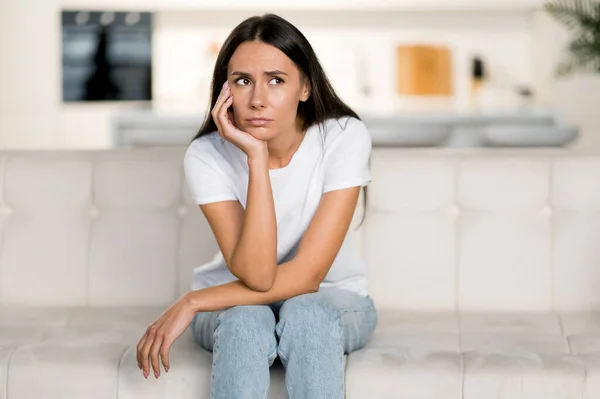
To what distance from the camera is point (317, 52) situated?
7477 millimetres

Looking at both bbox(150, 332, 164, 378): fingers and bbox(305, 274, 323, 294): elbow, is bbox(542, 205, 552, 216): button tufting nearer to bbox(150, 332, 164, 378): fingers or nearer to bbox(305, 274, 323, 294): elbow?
bbox(305, 274, 323, 294): elbow

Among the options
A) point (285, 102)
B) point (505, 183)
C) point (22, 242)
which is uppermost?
point (285, 102)

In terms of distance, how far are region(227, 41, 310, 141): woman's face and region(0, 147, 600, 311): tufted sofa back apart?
20.7 inches

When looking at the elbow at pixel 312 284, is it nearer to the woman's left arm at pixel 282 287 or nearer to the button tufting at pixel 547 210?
the woman's left arm at pixel 282 287

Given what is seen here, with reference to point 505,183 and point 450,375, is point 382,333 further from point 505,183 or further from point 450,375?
point 505,183

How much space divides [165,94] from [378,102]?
1788 mm

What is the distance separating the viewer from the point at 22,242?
7.19 feet

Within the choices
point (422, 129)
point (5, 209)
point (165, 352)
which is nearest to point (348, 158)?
point (165, 352)

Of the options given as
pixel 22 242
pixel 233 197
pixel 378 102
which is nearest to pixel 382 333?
pixel 233 197

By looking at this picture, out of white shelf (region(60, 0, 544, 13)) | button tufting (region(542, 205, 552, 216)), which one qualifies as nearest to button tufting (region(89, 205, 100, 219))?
button tufting (region(542, 205, 552, 216))

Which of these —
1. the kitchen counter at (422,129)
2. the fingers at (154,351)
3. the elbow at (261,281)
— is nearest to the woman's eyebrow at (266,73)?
the elbow at (261,281)

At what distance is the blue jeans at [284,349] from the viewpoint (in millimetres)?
1456

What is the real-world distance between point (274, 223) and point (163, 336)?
0.91 ft

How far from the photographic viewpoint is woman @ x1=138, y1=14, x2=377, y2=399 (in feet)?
4.89
